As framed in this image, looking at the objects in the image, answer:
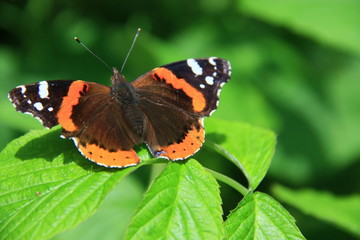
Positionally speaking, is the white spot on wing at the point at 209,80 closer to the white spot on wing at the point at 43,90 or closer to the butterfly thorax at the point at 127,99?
the butterfly thorax at the point at 127,99

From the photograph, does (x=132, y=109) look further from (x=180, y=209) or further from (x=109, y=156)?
(x=180, y=209)

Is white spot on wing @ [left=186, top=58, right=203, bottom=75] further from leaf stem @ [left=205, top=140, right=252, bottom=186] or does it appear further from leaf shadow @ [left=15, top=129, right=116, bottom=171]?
leaf shadow @ [left=15, top=129, right=116, bottom=171]

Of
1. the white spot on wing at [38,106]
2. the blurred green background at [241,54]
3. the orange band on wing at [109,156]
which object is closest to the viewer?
the orange band on wing at [109,156]

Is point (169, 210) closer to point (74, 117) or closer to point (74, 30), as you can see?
point (74, 117)

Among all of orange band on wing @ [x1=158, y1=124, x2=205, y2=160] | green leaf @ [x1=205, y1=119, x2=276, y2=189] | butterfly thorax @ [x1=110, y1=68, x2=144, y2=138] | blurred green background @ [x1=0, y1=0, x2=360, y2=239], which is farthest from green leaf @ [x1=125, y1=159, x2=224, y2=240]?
blurred green background @ [x1=0, y1=0, x2=360, y2=239]

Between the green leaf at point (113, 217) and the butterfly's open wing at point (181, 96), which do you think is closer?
the butterfly's open wing at point (181, 96)

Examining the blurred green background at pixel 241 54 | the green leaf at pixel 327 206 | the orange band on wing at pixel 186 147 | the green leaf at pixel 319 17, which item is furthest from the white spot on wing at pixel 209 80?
the green leaf at pixel 319 17

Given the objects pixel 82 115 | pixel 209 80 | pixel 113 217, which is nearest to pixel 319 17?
pixel 209 80
